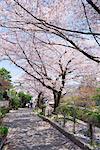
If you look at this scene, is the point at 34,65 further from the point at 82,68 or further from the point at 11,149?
the point at 11,149

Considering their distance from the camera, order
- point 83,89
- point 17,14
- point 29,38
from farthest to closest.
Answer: point 83,89, point 29,38, point 17,14

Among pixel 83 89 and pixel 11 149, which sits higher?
pixel 83 89

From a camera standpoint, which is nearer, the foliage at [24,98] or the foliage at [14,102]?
the foliage at [14,102]

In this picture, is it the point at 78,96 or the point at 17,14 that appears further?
the point at 78,96

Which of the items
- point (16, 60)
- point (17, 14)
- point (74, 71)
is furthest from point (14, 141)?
point (74, 71)

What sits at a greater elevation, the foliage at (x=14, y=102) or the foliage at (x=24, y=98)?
the foliage at (x=24, y=98)

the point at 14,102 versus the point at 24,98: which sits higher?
the point at 24,98

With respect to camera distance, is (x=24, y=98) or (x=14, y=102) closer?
(x=14, y=102)

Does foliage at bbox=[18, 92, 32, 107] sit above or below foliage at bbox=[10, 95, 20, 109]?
above

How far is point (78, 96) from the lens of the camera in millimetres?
44750

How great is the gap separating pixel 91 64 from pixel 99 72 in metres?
1.16

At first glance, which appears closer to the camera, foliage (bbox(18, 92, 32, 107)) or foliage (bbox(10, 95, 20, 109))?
foliage (bbox(10, 95, 20, 109))

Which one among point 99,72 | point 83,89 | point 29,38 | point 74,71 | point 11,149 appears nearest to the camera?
point 11,149

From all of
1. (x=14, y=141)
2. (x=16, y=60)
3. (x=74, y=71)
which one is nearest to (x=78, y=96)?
(x=74, y=71)
